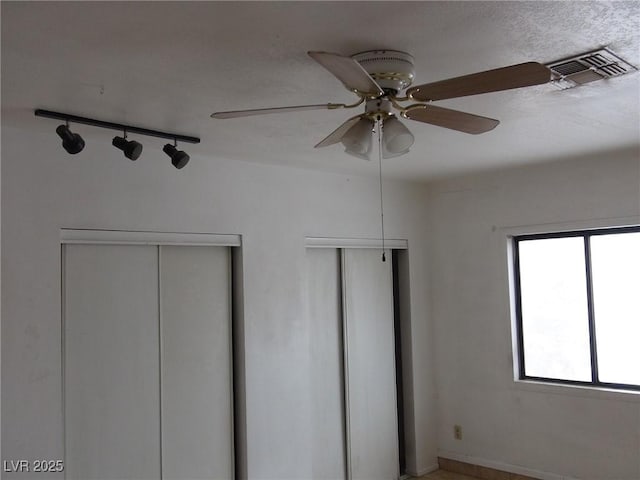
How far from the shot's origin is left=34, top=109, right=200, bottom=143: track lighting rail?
283 centimetres

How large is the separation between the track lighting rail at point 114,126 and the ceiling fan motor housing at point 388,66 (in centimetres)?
148

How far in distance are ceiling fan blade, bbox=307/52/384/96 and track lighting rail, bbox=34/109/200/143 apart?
1601 millimetres

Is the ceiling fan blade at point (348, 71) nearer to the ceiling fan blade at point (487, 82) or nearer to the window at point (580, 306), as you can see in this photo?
the ceiling fan blade at point (487, 82)

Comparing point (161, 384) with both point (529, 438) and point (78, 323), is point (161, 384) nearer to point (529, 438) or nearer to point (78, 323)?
point (78, 323)

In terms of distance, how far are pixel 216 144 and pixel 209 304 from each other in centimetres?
107

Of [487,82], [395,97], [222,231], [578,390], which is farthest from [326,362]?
[487,82]

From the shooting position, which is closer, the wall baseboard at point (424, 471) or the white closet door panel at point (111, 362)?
the white closet door panel at point (111, 362)

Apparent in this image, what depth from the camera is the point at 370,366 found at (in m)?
4.99

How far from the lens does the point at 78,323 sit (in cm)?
332

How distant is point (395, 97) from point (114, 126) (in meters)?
1.60

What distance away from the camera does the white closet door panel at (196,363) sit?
3723mm

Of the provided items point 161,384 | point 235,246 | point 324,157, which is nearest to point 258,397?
point 161,384

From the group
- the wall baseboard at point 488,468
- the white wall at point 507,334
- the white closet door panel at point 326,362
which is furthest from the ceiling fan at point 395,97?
the wall baseboard at point 488,468

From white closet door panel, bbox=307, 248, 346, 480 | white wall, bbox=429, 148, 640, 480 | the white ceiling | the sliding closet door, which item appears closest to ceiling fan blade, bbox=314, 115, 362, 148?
the white ceiling
